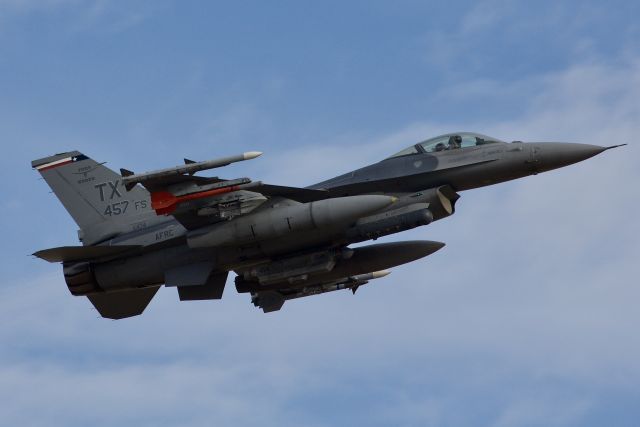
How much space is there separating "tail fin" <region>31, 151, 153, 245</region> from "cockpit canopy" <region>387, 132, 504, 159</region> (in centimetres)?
588

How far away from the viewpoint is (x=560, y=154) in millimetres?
23672

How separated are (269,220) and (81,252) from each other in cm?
425

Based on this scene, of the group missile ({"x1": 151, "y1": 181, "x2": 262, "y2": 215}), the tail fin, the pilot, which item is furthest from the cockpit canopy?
the tail fin

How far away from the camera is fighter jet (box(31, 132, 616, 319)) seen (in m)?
23.1

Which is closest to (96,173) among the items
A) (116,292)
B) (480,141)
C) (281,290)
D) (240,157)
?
(116,292)

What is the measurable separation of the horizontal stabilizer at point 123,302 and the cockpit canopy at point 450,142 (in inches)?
255

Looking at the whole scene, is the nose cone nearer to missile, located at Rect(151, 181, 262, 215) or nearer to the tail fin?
missile, located at Rect(151, 181, 262, 215)

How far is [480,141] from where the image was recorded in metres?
24.1

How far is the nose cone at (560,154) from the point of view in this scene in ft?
77.6

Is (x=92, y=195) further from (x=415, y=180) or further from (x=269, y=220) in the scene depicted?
(x=415, y=180)

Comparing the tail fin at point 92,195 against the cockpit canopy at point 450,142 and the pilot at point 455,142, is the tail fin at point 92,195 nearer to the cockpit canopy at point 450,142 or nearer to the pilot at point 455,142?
the cockpit canopy at point 450,142

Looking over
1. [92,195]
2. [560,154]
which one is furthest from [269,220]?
[560,154]

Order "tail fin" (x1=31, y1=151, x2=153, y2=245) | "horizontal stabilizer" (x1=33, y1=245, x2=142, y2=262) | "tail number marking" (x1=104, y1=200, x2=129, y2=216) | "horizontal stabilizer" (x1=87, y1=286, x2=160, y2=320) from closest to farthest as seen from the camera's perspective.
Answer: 1. "horizontal stabilizer" (x1=33, y1=245, x2=142, y2=262)
2. "tail fin" (x1=31, y1=151, x2=153, y2=245)
3. "tail number marking" (x1=104, y1=200, x2=129, y2=216)
4. "horizontal stabilizer" (x1=87, y1=286, x2=160, y2=320)

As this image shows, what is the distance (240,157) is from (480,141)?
215 inches
